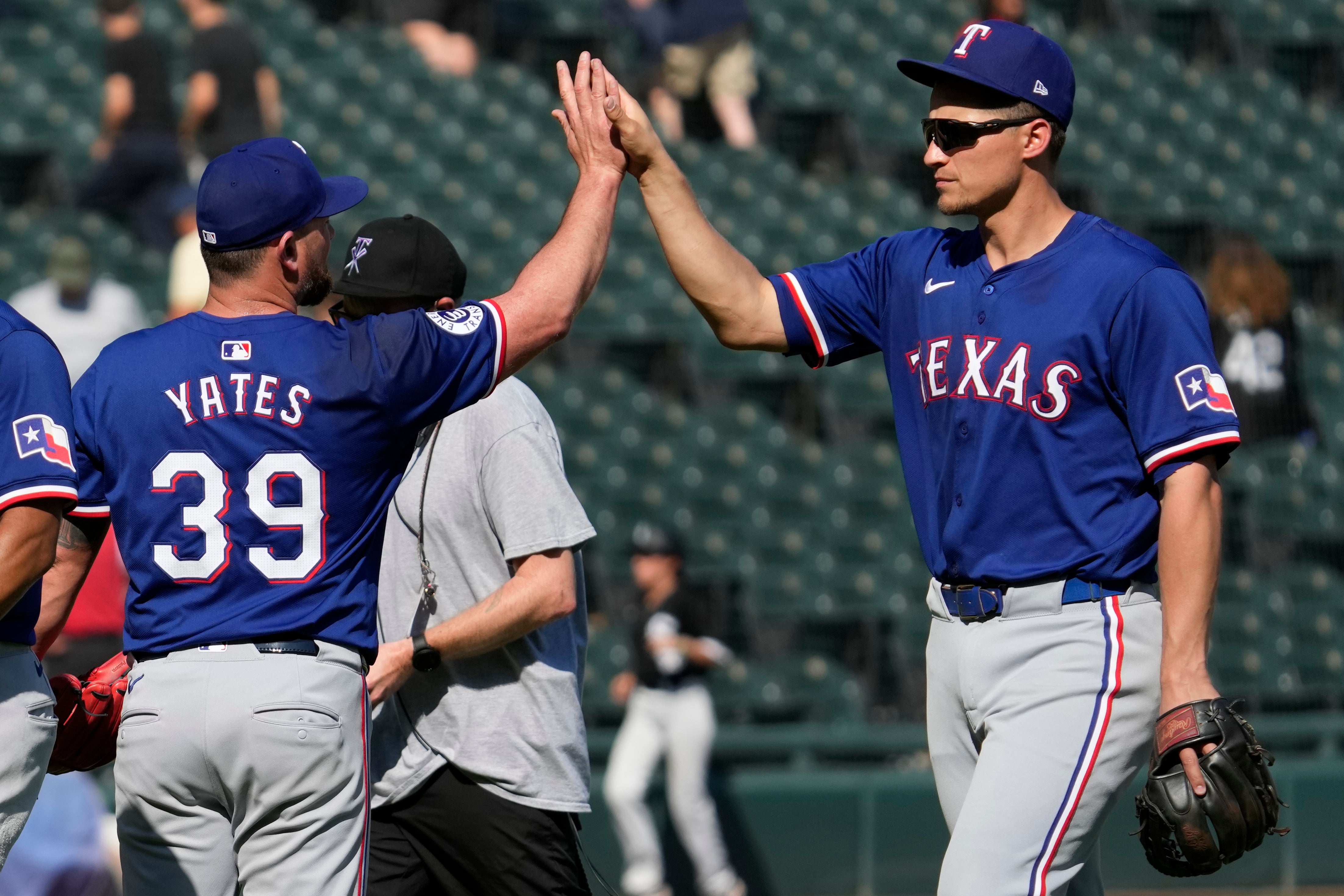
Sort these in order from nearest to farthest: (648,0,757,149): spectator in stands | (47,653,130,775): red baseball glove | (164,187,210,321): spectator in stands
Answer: (47,653,130,775): red baseball glove → (164,187,210,321): spectator in stands → (648,0,757,149): spectator in stands

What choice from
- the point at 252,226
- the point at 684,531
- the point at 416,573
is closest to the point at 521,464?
the point at 416,573

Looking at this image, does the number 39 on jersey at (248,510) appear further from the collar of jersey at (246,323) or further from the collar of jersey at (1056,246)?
the collar of jersey at (1056,246)

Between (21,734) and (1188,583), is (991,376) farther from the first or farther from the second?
(21,734)

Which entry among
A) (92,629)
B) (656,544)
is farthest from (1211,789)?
(656,544)

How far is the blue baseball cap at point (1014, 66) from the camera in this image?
3.20 meters

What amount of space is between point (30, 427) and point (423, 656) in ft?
2.97

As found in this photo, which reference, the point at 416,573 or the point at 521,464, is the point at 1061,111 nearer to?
the point at 521,464

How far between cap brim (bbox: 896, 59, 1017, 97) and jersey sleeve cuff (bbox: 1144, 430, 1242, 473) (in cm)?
75

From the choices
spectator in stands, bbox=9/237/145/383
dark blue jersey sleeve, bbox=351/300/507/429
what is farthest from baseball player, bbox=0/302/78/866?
spectator in stands, bbox=9/237/145/383

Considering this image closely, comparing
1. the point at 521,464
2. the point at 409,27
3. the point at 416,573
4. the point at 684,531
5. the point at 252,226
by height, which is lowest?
the point at 684,531

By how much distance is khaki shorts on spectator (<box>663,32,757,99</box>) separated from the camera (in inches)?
402

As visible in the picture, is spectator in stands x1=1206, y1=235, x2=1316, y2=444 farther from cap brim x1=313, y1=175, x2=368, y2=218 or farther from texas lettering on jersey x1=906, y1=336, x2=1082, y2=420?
cap brim x1=313, y1=175, x2=368, y2=218

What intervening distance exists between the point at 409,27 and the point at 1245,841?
8.73 m

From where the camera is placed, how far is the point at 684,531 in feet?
28.8
